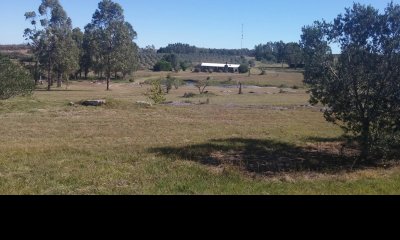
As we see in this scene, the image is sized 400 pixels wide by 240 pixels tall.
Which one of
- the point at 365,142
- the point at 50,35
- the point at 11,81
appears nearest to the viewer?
the point at 365,142

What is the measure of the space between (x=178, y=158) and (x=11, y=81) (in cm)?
2761

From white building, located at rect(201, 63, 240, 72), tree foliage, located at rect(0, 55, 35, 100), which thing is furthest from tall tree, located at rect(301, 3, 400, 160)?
white building, located at rect(201, 63, 240, 72)

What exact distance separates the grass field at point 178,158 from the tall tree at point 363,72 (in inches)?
62.4

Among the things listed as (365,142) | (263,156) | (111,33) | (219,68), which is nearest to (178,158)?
(263,156)

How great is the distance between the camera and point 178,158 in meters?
15.2

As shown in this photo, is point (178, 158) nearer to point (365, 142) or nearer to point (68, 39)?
point (365, 142)

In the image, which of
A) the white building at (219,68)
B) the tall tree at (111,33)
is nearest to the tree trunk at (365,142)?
the tall tree at (111,33)

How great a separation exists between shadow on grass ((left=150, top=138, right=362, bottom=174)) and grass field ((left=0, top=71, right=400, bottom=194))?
0.11ft

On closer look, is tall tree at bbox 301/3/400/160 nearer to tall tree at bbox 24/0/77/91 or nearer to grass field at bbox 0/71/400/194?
grass field at bbox 0/71/400/194

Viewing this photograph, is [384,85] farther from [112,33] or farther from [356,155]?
[112,33]

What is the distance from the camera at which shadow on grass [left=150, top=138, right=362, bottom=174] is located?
46.1 ft

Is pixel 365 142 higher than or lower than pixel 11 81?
A: lower

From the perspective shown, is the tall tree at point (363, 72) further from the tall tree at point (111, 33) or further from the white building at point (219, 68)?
the white building at point (219, 68)
